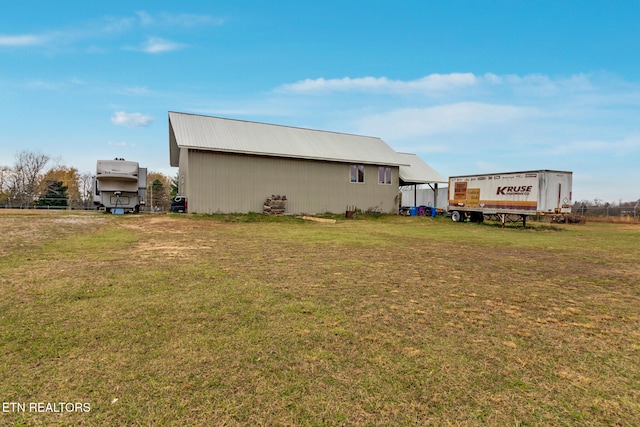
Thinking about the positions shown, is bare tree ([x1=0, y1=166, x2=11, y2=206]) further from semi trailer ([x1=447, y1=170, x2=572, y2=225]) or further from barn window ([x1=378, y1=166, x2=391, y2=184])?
semi trailer ([x1=447, y1=170, x2=572, y2=225])

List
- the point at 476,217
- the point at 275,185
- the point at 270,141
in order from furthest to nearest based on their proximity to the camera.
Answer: the point at 476,217
the point at 270,141
the point at 275,185

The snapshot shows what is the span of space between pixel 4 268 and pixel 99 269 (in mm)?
1564

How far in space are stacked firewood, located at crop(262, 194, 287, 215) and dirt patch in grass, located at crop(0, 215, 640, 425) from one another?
15917 mm

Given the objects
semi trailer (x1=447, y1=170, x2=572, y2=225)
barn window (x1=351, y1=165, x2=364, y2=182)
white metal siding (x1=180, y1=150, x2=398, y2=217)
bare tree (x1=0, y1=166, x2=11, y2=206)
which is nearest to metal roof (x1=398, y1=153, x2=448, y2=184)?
white metal siding (x1=180, y1=150, x2=398, y2=217)

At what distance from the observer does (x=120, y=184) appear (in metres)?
21.9

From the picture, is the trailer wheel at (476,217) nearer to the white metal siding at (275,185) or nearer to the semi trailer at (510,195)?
the semi trailer at (510,195)

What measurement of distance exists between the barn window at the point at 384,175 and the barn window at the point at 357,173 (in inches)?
67.6

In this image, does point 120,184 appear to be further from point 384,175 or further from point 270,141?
point 384,175

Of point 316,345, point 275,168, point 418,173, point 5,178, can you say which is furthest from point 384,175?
point 5,178

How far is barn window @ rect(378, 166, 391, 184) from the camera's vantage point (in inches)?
1095

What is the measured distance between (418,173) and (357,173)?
25.2 feet

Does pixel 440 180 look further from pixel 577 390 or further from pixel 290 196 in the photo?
pixel 577 390

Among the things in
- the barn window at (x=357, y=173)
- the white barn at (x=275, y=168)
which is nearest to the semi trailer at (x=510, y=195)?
the white barn at (x=275, y=168)

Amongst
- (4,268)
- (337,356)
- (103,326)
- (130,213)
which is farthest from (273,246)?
(130,213)
